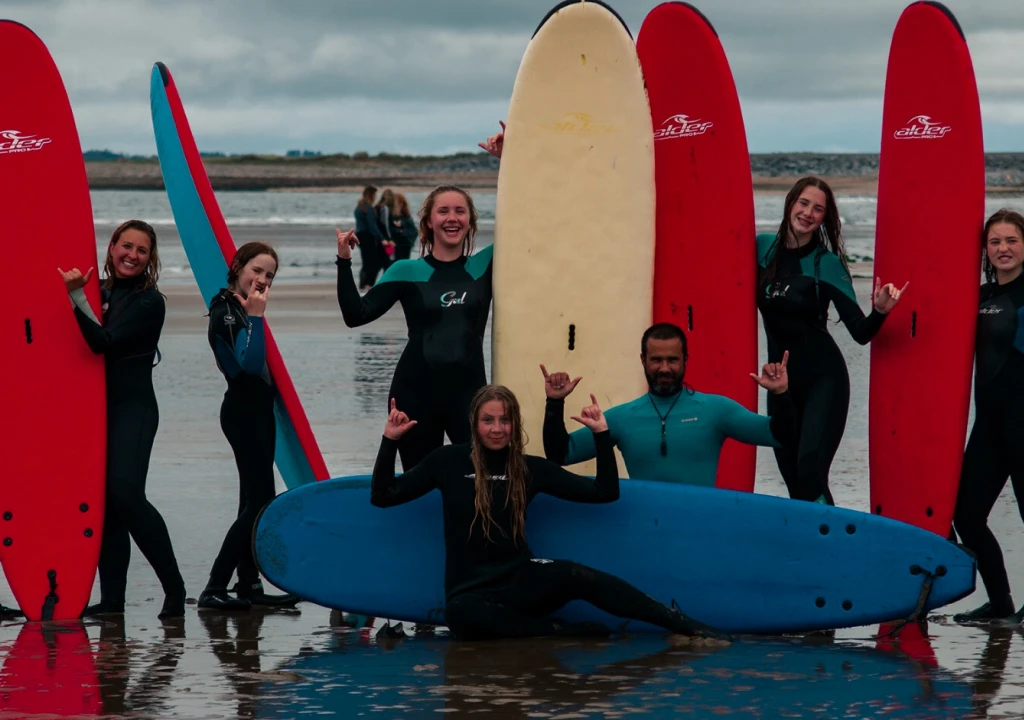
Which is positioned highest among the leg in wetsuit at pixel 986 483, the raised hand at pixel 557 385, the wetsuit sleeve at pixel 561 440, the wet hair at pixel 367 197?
the wet hair at pixel 367 197

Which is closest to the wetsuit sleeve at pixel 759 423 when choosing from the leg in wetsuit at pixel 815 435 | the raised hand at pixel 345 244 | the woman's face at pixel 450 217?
the leg in wetsuit at pixel 815 435

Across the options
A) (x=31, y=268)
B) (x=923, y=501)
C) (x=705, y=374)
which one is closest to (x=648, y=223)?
(x=705, y=374)

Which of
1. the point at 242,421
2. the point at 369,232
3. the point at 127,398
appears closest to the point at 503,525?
the point at 242,421

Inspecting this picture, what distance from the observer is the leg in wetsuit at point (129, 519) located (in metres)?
5.08

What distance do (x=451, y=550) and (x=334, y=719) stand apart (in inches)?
38.8

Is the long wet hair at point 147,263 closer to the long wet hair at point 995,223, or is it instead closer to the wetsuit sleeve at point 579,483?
the wetsuit sleeve at point 579,483

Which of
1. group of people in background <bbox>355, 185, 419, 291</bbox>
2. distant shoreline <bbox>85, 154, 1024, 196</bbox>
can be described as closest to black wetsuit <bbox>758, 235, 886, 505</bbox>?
group of people in background <bbox>355, 185, 419, 291</bbox>

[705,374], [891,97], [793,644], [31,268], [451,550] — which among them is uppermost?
[891,97]

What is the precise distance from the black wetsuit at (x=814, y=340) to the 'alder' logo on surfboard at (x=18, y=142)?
9.54 feet

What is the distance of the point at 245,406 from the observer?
5254 mm

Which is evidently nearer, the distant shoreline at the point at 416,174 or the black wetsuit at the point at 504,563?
the black wetsuit at the point at 504,563

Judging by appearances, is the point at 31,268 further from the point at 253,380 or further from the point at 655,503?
the point at 655,503

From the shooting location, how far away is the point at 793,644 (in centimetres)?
468

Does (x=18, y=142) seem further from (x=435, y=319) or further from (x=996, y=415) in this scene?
(x=996, y=415)
